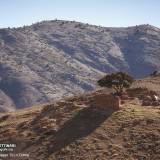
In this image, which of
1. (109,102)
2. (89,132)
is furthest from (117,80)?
(89,132)

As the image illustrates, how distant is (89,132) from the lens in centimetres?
4800

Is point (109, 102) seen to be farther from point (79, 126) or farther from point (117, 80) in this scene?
point (117, 80)

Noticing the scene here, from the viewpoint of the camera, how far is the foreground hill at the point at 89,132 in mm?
43656

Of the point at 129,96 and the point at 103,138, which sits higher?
the point at 129,96

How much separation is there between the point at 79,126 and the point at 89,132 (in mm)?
2331

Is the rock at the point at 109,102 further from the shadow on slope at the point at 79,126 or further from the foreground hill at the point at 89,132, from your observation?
the shadow on slope at the point at 79,126

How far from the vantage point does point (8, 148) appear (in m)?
49.6

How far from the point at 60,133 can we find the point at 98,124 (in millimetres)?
4539

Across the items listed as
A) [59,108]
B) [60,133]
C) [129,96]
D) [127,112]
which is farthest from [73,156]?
[129,96]

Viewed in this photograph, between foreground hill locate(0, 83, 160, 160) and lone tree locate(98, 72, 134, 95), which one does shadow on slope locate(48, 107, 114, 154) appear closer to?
foreground hill locate(0, 83, 160, 160)

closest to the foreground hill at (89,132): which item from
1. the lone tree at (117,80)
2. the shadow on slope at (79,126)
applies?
the shadow on slope at (79,126)

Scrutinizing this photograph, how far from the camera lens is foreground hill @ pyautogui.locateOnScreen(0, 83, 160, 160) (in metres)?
43.7

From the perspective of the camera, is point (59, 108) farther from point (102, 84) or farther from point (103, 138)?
point (103, 138)

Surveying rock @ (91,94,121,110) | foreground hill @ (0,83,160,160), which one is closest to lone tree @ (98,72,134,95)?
foreground hill @ (0,83,160,160)
